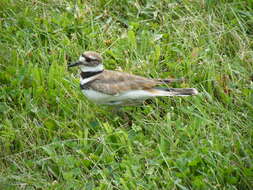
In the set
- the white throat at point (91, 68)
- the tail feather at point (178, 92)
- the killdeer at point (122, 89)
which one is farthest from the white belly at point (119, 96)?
the white throat at point (91, 68)

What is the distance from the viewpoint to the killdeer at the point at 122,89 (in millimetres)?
5664

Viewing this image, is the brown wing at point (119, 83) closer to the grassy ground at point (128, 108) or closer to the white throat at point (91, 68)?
the white throat at point (91, 68)

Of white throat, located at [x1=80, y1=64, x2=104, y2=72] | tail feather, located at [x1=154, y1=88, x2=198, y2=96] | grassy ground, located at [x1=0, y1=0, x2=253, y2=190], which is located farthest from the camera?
white throat, located at [x1=80, y1=64, x2=104, y2=72]

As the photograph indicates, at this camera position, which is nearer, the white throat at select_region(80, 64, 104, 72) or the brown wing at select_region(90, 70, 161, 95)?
the brown wing at select_region(90, 70, 161, 95)

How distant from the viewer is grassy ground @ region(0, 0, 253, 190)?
503 cm

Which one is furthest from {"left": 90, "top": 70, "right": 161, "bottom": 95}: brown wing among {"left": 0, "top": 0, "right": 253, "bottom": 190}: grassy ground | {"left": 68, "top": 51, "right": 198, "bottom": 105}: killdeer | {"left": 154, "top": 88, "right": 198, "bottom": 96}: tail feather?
{"left": 0, "top": 0, "right": 253, "bottom": 190}: grassy ground

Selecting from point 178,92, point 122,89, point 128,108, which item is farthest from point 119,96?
point 178,92

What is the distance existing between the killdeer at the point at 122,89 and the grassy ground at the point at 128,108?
0.19 m

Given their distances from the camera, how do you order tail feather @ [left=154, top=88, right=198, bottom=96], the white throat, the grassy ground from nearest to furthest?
the grassy ground, tail feather @ [left=154, top=88, right=198, bottom=96], the white throat

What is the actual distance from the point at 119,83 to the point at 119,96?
122mm

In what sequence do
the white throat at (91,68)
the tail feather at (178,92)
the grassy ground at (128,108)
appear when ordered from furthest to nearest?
the white throat at (91,68)
the tail feather at (178,92)
the grassy ground at (128,108)

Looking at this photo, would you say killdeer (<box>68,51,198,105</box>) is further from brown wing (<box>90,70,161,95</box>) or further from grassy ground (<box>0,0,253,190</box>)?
grassy ground (<box>0,0,253,190</box>)

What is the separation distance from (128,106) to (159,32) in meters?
1.31

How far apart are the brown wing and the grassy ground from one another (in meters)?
0.28
